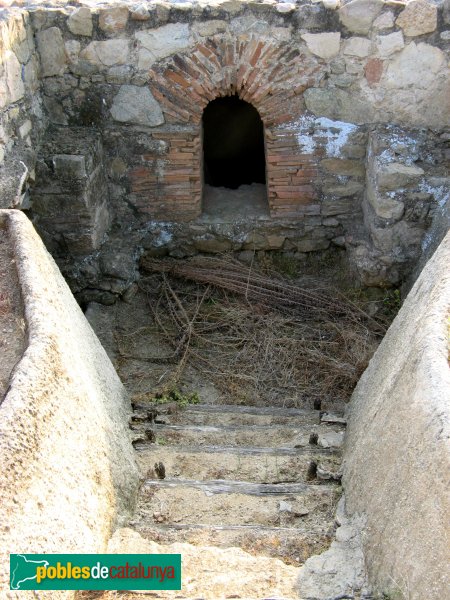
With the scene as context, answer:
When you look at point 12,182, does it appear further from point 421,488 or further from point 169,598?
point 421,488

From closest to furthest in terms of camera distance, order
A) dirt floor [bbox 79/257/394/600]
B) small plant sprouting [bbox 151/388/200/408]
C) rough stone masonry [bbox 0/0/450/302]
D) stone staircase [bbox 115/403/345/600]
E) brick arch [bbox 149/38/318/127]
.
→ 1. stone staircase [bbox 115/403/345/600]
2. dirt floor [bbox 79/257/394/600]
3. small plant sprouting [bbox 151/388/200/408]
4. rough stone masonry [bbox 0/0/450/302]
5. brick arch [bbox 149/38/318/127]

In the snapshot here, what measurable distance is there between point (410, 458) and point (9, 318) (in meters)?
1.83

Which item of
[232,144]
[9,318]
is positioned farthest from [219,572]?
[232,144]

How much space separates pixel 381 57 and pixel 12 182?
9.66 ft

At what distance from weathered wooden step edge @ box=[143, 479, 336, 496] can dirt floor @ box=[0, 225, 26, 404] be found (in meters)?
1.03

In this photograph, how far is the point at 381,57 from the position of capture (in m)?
5.21

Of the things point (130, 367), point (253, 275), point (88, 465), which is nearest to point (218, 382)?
point (130, 367)

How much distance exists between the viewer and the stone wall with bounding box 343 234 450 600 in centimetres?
215

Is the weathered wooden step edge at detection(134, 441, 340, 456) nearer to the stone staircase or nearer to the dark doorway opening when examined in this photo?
the stone staircase

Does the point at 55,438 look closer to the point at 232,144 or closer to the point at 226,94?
the point at 226,94

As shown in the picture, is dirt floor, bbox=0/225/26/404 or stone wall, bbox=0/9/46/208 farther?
stone wall, bbox=0/9/46/208

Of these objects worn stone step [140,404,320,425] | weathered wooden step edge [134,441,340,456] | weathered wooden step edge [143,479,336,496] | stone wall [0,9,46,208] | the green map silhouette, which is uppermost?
stone wall [0,9,46,208]

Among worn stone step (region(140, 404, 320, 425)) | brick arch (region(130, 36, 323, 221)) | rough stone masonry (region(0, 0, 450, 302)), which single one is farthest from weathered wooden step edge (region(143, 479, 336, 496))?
brick arch (region(130, 36, 323, 221))

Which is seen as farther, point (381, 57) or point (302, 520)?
point (381, 57)
